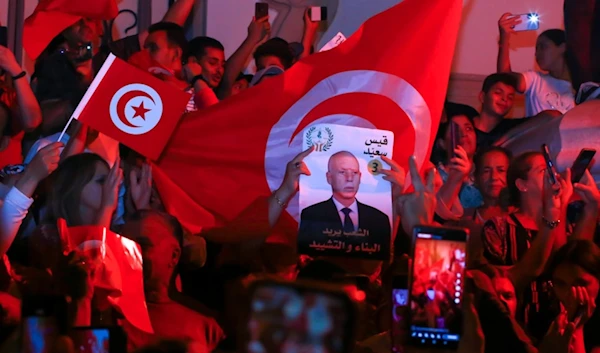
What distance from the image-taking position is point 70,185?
4.89 meters

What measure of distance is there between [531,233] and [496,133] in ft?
2.88

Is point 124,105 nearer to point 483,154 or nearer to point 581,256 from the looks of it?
point 483,154

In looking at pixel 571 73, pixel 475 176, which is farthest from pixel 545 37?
pixel 475 176

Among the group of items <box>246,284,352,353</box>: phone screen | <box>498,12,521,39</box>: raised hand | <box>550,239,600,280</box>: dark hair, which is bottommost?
<box>246,284,352,353</box>: phone screen

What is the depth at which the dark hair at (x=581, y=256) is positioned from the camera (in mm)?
4660

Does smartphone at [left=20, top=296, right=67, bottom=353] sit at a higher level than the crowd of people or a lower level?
lower

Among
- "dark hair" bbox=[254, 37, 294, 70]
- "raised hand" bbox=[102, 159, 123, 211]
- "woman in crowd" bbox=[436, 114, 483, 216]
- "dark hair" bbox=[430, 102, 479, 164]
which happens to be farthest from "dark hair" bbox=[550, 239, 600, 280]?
"raised hand" bbox=[102, 159, 123, 211]

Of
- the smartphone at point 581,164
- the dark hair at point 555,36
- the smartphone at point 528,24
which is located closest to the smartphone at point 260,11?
the smartphone at point 528,24

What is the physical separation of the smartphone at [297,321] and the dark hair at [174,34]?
2.27 m

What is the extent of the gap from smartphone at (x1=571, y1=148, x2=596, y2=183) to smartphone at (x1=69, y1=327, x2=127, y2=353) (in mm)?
2456

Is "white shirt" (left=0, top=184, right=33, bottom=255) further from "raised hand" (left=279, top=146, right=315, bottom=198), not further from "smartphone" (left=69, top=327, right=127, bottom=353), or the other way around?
"raised hand" (left=279, top=146, right=315, bottom=198)

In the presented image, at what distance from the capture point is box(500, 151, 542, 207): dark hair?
206 inches

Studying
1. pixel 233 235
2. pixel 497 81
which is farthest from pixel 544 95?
pixel 233 235

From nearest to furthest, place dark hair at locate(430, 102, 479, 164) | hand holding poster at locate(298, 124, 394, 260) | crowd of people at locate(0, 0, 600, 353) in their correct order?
1. crowd of people at locate(0, 0, 600, 353)
2. hand holding poster at locate(298, 124, 394, 260)
3. dark hair at locate(430, 102, 479, 164)
